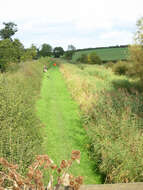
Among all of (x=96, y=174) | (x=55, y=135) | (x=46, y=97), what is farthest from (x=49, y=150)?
(x=46, y=97)

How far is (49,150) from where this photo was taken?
274 inches

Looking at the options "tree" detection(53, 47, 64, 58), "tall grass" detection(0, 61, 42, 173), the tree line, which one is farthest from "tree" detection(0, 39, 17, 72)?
"tree" detection(53, 47, 64, 58)

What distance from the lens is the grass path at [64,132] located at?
611cm

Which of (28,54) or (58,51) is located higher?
(58,51)

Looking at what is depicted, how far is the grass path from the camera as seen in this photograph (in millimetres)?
6107

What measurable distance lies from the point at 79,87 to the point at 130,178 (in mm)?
10222

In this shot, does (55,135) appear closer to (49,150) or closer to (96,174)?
(49,150)

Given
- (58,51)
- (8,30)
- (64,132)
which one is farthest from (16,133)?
(58,51)

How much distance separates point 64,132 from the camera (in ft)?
28.2

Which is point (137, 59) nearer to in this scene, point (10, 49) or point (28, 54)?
point (10, 49)

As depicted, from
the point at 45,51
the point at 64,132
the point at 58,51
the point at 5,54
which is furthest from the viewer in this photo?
the point at 58,51

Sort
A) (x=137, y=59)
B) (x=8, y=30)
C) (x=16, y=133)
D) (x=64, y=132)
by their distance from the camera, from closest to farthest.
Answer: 1. (x=16, y=133)
2. (x=64, y=132)
3. (x=137, y=59)
4. (x=8, y=30)

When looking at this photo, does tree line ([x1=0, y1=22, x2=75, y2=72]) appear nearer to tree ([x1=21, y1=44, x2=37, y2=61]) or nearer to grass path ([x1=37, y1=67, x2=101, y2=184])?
tree ([x1=21, y1=44, x2=37, y2=61])

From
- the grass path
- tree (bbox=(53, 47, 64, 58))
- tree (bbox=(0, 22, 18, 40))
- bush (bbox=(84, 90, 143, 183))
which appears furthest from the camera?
tree (bbox=(53, 47, 64, 58))
